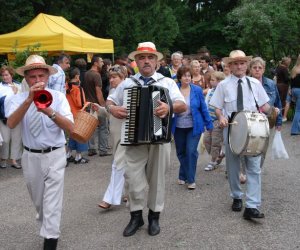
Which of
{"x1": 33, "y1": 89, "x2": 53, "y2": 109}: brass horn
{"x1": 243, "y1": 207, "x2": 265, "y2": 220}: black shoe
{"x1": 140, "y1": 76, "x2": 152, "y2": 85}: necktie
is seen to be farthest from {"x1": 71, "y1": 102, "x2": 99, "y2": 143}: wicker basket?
{"x1": 33, "y1": 89, "x2": 53, "y2": 109}: brass horn

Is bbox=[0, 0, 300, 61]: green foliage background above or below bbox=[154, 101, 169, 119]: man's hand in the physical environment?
above

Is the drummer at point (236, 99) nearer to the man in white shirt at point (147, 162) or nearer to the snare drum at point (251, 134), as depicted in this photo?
the snare drum at point (251, 134)

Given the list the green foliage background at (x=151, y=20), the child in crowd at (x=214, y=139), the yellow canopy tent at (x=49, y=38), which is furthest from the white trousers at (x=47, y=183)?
the green foliage background at (x=151, y=20)

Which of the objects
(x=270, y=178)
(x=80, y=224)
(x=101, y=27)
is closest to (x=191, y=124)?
(x=270, y=178)

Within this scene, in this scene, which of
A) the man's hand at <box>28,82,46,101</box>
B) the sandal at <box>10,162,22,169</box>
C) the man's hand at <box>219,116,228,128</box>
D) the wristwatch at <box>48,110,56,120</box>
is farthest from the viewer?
the sandal at <box>10,162,22,169</box>

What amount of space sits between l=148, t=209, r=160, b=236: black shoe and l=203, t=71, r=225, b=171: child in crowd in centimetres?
310

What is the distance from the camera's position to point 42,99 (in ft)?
13.7

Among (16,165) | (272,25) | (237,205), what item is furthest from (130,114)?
(272,25)

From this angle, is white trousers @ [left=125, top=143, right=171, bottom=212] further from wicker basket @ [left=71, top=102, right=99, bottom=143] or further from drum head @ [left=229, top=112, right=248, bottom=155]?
wicker basket @ [left=71, top=102, right=99, bottom=143]

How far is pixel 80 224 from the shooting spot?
18.6 ft

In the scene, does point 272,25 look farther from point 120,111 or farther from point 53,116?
point 53,116

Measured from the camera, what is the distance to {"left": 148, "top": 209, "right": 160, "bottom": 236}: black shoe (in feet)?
17.0

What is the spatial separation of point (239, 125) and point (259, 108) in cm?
56

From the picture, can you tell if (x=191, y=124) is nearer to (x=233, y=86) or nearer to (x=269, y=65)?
(x=233, y=86)
